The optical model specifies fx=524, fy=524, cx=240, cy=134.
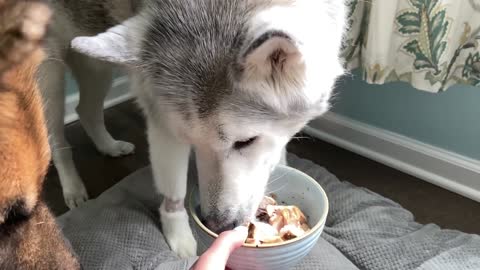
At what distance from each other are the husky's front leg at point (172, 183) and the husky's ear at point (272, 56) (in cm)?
41

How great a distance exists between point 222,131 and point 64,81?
0.87 metres

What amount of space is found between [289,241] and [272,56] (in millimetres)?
453

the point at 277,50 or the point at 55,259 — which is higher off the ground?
the point at 277,50

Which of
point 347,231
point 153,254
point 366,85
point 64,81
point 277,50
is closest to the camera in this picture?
point 277,50

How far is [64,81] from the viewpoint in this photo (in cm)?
184

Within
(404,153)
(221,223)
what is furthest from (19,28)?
(404,153)

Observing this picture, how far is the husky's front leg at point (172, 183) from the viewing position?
151 cm

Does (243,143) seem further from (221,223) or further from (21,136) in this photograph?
(21,136)

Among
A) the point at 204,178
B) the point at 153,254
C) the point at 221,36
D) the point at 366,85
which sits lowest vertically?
the point at 153,254

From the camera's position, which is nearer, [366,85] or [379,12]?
[379,12]

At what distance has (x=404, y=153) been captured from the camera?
223 centimetres

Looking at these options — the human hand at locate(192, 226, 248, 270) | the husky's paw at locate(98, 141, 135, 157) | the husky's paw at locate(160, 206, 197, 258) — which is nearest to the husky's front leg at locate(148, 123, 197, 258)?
the husky's paw at locate(160, 206, 197, 258)

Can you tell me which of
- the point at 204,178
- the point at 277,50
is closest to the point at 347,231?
the point at 204,178

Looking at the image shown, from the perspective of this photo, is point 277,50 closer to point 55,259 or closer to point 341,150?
point 55,259
